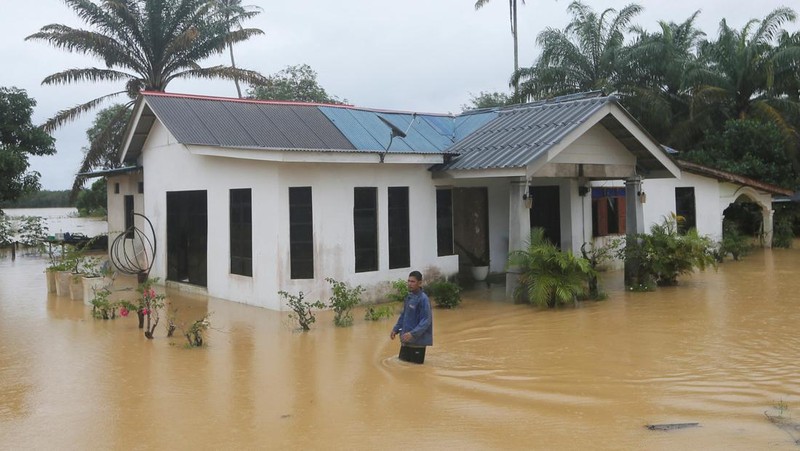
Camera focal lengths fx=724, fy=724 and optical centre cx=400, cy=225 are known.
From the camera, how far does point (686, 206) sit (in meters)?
21.3

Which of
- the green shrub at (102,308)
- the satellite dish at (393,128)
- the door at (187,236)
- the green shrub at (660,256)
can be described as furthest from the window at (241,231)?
the green shrub at (660,256)

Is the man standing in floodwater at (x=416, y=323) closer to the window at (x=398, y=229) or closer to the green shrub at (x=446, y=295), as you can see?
the green shrub at (x=446, y=295)

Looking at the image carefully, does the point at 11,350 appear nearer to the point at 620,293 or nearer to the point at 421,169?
the point at 421,169

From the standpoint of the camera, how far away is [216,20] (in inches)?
1076

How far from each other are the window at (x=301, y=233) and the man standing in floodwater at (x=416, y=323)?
4674 mm

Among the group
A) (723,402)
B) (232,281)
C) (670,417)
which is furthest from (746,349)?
(232,281)

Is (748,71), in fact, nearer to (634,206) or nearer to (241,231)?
(634,206)

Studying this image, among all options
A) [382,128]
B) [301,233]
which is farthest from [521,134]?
[301,233]

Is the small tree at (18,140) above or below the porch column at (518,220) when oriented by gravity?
above

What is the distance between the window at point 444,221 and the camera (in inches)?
614

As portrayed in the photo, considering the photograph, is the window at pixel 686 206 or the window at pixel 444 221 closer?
the window at pixel 444 221

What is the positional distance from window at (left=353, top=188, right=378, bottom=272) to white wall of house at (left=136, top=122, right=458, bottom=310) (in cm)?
11

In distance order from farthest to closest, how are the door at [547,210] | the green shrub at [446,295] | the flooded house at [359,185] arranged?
the door at [547,210] < the green shrub at [446,295] < the flooded house at [359,185]

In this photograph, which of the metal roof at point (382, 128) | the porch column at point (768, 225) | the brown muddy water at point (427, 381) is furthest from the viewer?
the porch column at point (768, 225)
